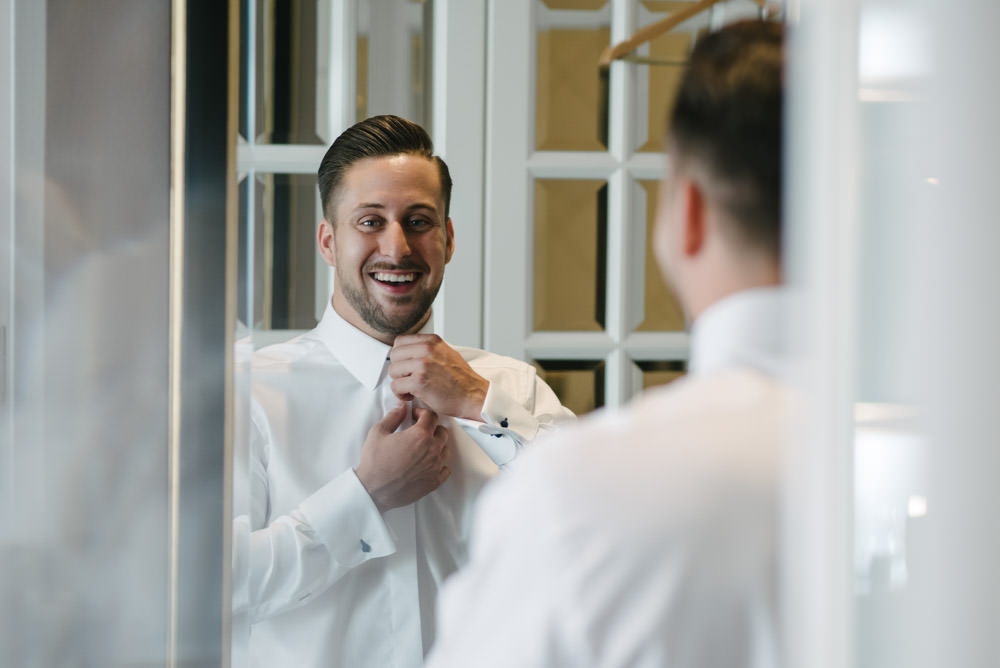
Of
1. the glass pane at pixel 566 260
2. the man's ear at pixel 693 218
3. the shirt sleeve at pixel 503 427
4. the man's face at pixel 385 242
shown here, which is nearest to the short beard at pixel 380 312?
the man's face at pixel 385 242

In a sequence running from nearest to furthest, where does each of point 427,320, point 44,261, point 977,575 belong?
point 977,575 < point 44,261 < point 427,320

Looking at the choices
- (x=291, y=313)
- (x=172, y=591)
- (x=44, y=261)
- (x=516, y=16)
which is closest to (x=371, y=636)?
(x=172, y=591)

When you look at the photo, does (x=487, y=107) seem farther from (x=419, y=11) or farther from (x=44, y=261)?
(x=44, y=261)

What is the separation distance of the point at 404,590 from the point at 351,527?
0.08 m

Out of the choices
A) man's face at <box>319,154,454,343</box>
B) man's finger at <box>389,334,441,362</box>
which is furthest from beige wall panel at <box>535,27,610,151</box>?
man's finger at <box>389,334,441,362</box>

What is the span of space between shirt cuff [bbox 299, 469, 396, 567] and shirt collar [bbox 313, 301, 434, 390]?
12cm

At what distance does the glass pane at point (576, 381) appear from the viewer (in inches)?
42.4

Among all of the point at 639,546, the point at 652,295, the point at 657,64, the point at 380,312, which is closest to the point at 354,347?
the point at 380,312

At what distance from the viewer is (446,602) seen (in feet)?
1.03

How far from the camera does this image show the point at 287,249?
0.85m

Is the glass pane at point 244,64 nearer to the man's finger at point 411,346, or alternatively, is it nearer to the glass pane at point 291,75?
the glass pane at point 291,75

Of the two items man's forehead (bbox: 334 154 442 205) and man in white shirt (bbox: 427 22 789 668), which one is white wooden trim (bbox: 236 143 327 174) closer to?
man's forehead (bbox: 334 154 442 205)

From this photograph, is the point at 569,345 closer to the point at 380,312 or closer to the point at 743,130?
the point at 380,312

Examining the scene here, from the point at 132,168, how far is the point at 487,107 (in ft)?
1.44
